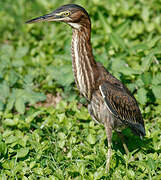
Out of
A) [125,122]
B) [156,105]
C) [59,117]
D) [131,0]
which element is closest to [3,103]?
[59,117]

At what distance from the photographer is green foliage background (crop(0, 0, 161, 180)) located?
383cm

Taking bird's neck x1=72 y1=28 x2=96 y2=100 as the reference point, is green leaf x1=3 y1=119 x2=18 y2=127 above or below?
below

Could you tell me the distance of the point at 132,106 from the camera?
4098 mm

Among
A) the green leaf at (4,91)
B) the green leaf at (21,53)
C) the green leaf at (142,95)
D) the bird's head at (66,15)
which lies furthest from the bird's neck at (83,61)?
the green leaf at (21,53)

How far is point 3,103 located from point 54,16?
163 cm

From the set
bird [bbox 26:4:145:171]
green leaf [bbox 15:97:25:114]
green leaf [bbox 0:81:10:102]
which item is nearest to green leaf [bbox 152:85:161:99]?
bird [bbox 26:4:145:171]

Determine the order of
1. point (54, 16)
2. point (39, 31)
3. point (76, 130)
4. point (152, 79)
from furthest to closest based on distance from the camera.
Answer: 1. point (39, 31)
2. point (152, 79)
3. point (76, 130)
4. point (54, 16)

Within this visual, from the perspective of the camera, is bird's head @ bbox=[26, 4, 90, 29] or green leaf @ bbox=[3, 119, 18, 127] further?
green leaf @ bbox=[3, 119, 18, 127]

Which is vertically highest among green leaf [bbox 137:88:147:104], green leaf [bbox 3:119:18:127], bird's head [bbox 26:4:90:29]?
bird's head [bbox 26:4:90:29]

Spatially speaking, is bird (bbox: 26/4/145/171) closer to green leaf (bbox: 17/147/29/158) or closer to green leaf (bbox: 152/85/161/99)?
green leaf (bbox: 152/85/161/99)

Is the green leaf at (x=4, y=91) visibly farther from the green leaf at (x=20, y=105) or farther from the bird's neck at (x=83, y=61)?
the bird's neck at (x=83, y=61)

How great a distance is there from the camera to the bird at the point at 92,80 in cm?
359

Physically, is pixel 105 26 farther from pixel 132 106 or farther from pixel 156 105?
pixel 132 106

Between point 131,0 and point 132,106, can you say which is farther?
point 131,0
